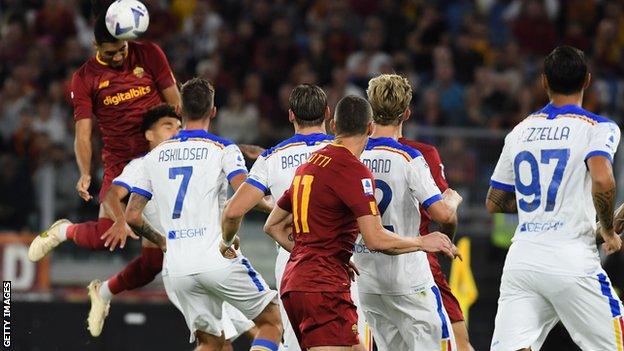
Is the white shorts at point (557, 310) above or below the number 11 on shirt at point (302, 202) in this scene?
below

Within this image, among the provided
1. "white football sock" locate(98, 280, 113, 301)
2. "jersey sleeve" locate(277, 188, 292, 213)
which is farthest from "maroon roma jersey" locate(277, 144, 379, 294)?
"white football sock" locate(98, 280, 113, 301)

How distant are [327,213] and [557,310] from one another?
1708mm

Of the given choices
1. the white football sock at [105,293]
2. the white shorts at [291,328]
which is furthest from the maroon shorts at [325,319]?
the white football sock at [105,293]

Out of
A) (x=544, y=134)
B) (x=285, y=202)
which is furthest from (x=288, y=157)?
(x=544, y=134)

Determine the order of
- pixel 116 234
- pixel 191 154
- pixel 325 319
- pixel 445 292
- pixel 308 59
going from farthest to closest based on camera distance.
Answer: pixel 308 59, pixel 116 234, pixel 445 292, pixel 191 154, pixel 325 319

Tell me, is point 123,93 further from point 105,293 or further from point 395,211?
point 395,211

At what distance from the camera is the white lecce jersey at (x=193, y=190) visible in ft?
30.6

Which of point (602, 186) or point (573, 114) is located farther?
point (573, 114)

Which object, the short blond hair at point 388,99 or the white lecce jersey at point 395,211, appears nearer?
the white lecce jersey at point 395,211

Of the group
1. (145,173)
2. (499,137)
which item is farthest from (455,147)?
(145,173)

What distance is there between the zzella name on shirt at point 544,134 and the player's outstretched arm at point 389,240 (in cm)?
107

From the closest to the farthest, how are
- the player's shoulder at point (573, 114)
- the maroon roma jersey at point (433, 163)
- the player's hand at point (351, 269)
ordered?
the player's hand at point (351, 269)
the player's shoulder at point (573, 114)
the maroon roma jersey at point (433, 163)

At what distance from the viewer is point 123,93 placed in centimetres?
1079

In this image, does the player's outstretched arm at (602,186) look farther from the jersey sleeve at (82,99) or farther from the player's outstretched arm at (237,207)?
the jersey sleeve at (82,99)
